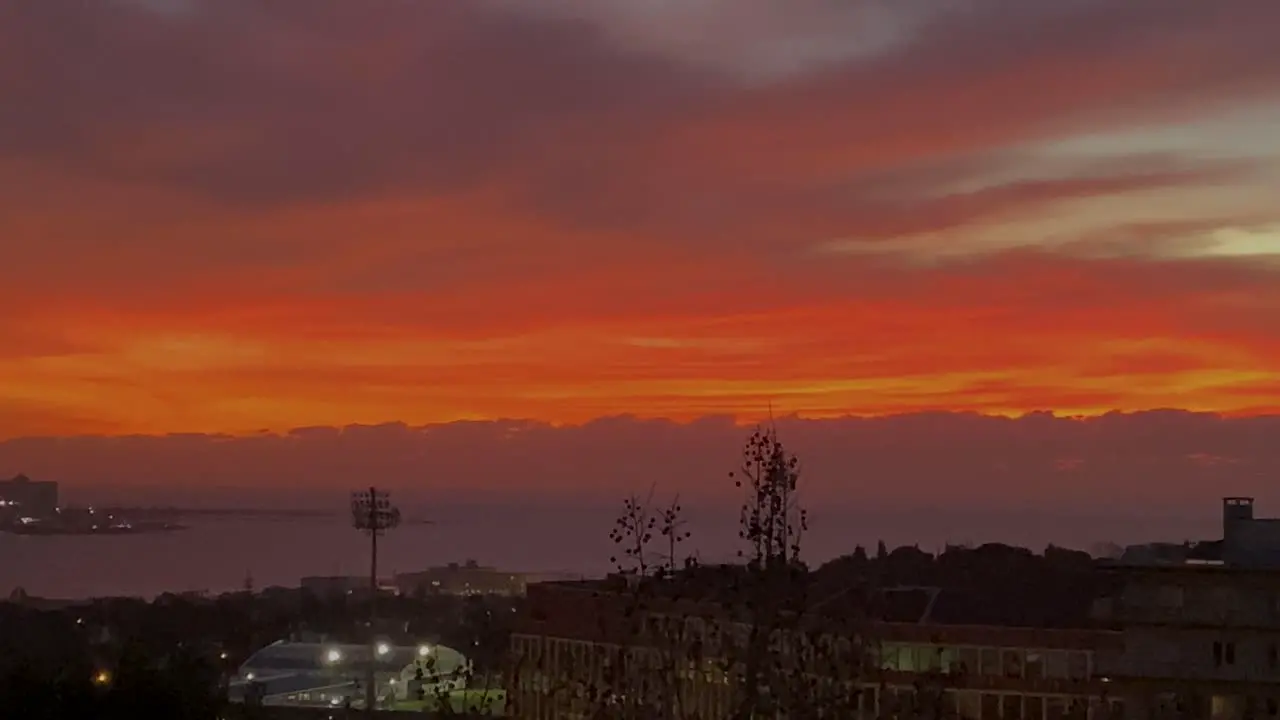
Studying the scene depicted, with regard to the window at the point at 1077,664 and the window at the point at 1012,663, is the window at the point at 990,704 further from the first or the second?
the window at the point at 1077,664

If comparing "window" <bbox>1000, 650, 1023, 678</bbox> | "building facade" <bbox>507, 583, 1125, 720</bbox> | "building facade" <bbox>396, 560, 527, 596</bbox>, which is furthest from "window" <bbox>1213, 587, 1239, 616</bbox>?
"building facade" <bbox>396, 560, 527, 596</bbox>

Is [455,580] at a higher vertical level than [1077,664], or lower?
lower

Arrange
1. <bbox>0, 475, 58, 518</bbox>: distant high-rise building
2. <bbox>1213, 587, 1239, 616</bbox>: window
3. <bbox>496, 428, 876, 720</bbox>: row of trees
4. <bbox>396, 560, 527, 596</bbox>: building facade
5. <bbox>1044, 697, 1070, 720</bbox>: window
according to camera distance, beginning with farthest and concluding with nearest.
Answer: <bbox>0, 475, 58, 518</bbox>: distant high-rise building, <bbox>396, 560, 527, 596</bbox>: building facade, <bbox>1213, 587, 1239, 616</bbox>: window, <bbox>1044, 697, 1070, 720</bbox>: window, <bbox>496, 428, 876, 720</bbox>: row of trees

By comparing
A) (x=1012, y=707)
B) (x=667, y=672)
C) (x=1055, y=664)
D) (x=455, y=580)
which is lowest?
(x=455, y=580)

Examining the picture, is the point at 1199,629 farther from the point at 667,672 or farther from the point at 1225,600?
the point at 667,672

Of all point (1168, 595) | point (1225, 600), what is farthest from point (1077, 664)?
point (1225, 600)

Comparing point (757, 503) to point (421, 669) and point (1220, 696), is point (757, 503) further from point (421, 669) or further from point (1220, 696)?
point (1220, 696)

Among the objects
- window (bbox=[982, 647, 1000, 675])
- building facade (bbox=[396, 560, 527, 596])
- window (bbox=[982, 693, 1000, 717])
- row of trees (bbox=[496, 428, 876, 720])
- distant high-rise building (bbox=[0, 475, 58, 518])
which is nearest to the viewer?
row of trees (bbox=[496, 428, 876, 720])

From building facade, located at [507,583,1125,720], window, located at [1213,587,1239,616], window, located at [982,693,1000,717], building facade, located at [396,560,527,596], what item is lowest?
building facade, located at [396,560,527,596]

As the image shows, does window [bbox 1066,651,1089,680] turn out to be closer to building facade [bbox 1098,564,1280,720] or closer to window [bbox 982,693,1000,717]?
building facade [bbox 1098,564,1280,720]

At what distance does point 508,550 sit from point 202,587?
50.8ft

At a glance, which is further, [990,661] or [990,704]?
[990,661]

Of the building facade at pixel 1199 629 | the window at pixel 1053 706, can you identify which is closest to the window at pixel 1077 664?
the building facade at pixel 1199 629

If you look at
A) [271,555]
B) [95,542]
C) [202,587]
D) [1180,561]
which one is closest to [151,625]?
[202,587]
